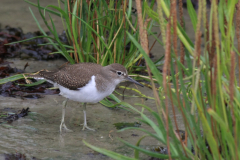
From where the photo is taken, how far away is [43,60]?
6.80 metres

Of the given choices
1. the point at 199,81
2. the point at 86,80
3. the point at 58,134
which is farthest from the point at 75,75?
the point at 199,81

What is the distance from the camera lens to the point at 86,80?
4.49 metres

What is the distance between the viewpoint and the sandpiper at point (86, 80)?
4426 mm

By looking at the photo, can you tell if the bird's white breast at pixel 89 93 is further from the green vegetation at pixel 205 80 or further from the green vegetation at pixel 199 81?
the green vegetation at pixel 205 80

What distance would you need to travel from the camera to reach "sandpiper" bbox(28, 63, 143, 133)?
14.5 ft

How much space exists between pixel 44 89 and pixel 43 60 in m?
1.33

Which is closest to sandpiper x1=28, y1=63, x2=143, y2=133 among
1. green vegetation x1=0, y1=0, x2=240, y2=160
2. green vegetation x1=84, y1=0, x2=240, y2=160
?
green vegetation x1=0, y1=0, x2=240, y2=160

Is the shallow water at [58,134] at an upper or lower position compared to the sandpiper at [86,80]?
lower

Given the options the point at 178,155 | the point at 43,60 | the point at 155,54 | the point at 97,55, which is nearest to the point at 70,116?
the point at 97,55

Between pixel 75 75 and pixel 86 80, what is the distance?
0.21 m

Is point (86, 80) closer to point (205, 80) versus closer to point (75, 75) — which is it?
point (75, 75)

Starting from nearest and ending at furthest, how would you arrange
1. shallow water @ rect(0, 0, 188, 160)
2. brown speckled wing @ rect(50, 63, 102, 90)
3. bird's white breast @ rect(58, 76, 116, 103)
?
shallow water @ rect(0, 0, 188, 160), bird's white breast @ rect(58, 76, 116, 103), brown speckled wing @ rect(50, 63, 102, 90)

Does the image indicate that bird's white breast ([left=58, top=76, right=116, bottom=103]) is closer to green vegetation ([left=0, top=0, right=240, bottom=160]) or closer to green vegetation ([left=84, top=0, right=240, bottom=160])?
green vegetation ([left=0, top=0, right=240, bottom=160])

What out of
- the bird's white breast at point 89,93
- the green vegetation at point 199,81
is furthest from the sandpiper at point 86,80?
the green vegetation at point 199,81
